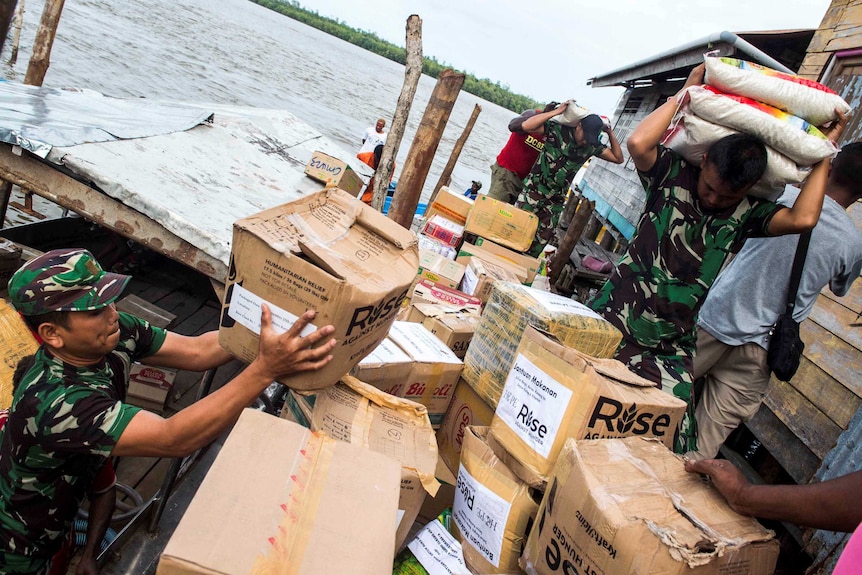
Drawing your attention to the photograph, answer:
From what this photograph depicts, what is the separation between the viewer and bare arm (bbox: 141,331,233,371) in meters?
2.07

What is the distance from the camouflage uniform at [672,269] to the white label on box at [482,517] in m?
1.05

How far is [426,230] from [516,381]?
3.86m

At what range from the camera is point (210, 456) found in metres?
2.92

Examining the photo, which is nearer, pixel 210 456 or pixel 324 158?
pixel 210 456

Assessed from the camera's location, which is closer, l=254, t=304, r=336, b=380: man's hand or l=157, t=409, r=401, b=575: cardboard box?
l=157, t=409, r=401, b=575: cardboard box

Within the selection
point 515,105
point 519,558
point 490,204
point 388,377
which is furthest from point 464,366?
point 515,105

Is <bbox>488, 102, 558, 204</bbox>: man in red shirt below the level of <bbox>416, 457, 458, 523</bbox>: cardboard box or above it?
above

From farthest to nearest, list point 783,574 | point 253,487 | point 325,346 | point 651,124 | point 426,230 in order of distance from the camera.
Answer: point 426,230 < point 783,574 < point 651,124 < point 325,346 < point 253,487

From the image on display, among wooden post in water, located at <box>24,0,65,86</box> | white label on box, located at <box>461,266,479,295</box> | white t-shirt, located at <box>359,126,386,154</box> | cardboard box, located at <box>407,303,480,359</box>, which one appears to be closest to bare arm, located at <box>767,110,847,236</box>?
cardboard box, located at <box>407,303,480,359</box>

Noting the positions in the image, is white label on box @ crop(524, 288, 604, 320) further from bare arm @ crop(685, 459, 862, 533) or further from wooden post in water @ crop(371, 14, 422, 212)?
wooden post in water @ crop(371, 14, 422, 212)

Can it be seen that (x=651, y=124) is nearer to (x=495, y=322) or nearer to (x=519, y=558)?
(x=495, y=322)

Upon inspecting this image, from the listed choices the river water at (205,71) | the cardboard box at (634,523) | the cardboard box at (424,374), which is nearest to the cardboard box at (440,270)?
A: the cardboard box at (424,374)

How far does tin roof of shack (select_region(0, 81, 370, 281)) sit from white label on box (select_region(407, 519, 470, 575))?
167 centimetres

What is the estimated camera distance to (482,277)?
13.9 ft
